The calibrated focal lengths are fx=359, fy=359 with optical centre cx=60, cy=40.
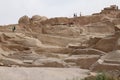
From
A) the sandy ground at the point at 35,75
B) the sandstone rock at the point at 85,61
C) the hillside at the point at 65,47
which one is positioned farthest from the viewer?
the hillside at the point at 65,47

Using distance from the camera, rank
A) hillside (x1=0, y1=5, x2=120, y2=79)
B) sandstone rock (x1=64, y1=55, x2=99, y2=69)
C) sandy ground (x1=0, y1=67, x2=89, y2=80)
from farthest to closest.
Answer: hillside (x1=0, y1=5, x2=120, y2=79) < sandstone rock (x1=64, y1=55, x2=99, y2=69) < sandy ground (x1=0, y1=67, x2=89, y2=80)

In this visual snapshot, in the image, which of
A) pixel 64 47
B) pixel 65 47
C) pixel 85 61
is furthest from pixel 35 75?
pixel 64 47

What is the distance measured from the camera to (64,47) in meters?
23.5

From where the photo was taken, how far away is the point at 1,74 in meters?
12.1

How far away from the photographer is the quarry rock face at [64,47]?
16.2 metres

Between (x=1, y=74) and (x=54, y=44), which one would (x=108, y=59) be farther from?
(x=54, y=44)

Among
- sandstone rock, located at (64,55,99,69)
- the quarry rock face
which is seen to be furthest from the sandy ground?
sandstone rock, located at (64,55,99,69)

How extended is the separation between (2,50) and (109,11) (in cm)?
2229

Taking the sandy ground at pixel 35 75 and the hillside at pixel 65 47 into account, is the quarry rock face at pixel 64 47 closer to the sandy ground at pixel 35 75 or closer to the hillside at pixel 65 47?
the hillside at pixel 65 47

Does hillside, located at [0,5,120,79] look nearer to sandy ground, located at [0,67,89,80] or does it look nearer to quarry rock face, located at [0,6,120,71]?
quarry rock face, located at [0,6,120,71]

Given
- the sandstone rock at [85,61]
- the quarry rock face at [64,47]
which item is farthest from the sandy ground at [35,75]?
the sandstone rock at [85,61]

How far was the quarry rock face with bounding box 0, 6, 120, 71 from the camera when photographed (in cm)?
1622

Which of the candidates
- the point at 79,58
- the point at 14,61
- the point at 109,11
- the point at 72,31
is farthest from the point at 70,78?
the point at 109,11

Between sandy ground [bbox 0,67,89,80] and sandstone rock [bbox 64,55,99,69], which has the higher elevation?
sandy ground [bbox 0,67,89,80]
